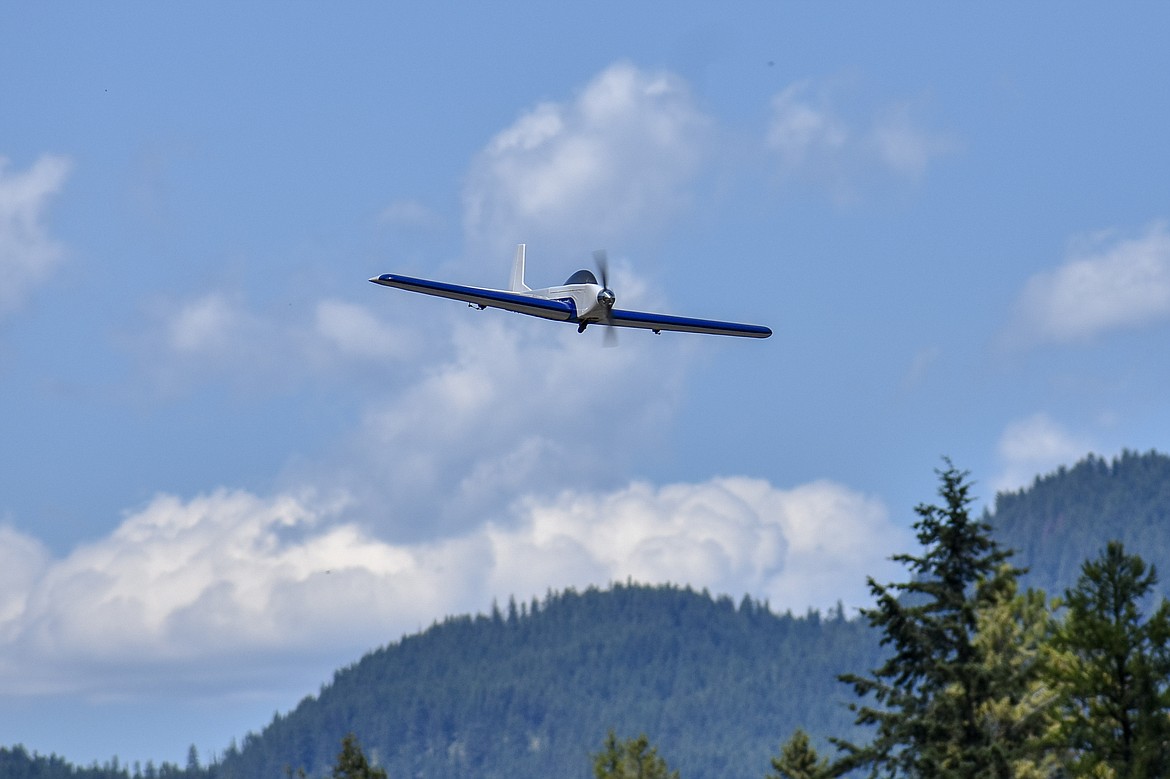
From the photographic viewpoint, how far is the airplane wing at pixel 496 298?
47.4 m

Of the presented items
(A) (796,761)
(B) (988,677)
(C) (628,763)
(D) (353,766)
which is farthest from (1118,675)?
(C) (628,763)

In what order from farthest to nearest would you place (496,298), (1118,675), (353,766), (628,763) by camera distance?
(628,763) → (353,766) → (496,298) → (1118,675)

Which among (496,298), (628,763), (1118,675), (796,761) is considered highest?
(496,298)

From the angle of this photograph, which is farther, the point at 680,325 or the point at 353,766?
the point at 353,766

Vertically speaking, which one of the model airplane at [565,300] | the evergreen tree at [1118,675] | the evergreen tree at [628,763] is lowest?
the evergreen tree at [1118,675]

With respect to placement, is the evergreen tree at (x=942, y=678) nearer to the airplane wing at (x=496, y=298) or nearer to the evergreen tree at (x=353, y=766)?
the airplane wing at (x=496, y=298)

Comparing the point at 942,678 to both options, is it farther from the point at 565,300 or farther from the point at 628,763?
the point at 628,763

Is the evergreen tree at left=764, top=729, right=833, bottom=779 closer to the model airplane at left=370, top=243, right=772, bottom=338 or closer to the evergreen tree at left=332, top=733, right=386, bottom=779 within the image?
the evergreen tree at left=332, top=733, right=386, bottom=779

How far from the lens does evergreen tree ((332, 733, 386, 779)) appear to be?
65250mm

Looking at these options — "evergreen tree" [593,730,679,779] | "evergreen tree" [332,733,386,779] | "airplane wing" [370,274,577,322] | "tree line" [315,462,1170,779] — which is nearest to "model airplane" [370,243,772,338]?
"airplane wing" [370,274,577,322]

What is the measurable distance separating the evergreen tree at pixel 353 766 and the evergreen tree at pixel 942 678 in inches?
1057

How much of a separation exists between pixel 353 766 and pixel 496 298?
80.8 feet

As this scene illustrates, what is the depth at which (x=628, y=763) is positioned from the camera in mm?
91688

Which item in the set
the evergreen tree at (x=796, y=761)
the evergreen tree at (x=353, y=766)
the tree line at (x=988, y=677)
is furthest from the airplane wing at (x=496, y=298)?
the evergreen tree at (x=796, y=761)
